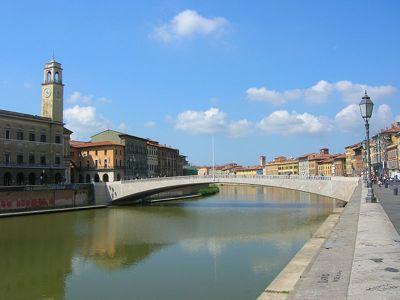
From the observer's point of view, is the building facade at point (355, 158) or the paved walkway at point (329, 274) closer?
the paved walkway at point (329, 274)

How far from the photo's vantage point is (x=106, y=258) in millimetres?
20156

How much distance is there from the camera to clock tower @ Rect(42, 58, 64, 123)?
55.1m

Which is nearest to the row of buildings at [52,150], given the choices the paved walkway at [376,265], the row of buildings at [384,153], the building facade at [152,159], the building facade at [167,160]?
the building facade at [152,159]

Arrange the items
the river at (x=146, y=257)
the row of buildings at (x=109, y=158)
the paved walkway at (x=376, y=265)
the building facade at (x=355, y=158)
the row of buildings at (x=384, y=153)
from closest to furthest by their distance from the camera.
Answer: the paved walkway at (x=376, y=265) → the river at (x=146, y=257) → the row of buildings at (x=109, y=158) → the row of buildings at (x=384, y=153) → the building facade at (x=355, y=158)

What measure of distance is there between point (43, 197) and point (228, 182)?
748 inches

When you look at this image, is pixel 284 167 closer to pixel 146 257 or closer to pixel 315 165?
pixel 315 165

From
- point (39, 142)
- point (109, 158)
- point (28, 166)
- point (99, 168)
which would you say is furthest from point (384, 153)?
point (28, 166)

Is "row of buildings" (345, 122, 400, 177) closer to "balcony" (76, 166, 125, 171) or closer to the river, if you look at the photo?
"balcony" (76, 166, 125, 171)

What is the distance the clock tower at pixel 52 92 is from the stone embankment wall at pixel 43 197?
9.64 meters

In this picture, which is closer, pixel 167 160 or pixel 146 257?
pixel 146 257

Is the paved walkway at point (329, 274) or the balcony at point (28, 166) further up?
the balcony at point (28, 166)

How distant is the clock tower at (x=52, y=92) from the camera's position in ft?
181

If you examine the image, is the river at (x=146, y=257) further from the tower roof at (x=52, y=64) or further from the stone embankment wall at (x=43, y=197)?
the tower roof at (x=52, y=64)

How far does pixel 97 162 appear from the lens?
70.6m
